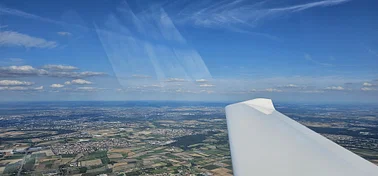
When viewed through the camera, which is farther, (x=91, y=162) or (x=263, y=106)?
(x=91, y=162)

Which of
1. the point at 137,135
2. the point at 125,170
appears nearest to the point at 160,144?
the point at 137,135

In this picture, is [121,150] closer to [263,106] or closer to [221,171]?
[221,171]

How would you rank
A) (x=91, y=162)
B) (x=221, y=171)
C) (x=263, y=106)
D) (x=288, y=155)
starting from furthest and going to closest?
(x=91, y=162)
(x=221, y=171)
(x=263, y=106)
(x=288, y=155)

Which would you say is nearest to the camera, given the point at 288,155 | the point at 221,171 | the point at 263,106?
the point at 288,155

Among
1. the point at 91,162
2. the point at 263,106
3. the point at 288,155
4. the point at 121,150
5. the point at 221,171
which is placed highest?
the point at 263,106

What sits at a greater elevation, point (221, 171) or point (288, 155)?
point (288, 155)

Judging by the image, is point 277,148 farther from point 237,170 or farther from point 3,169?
point 3,169

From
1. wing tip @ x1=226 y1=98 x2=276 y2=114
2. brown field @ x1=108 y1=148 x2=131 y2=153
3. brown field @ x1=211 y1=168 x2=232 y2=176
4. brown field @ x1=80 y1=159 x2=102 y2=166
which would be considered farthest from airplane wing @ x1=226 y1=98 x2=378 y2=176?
brown field @ x1=108 y1=148 x2=131 y2=153

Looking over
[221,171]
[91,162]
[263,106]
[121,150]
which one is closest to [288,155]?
[263,106]

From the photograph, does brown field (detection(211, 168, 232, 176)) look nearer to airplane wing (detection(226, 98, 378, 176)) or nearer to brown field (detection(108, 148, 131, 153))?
brown field (detection(108, 148, 131, 153))
